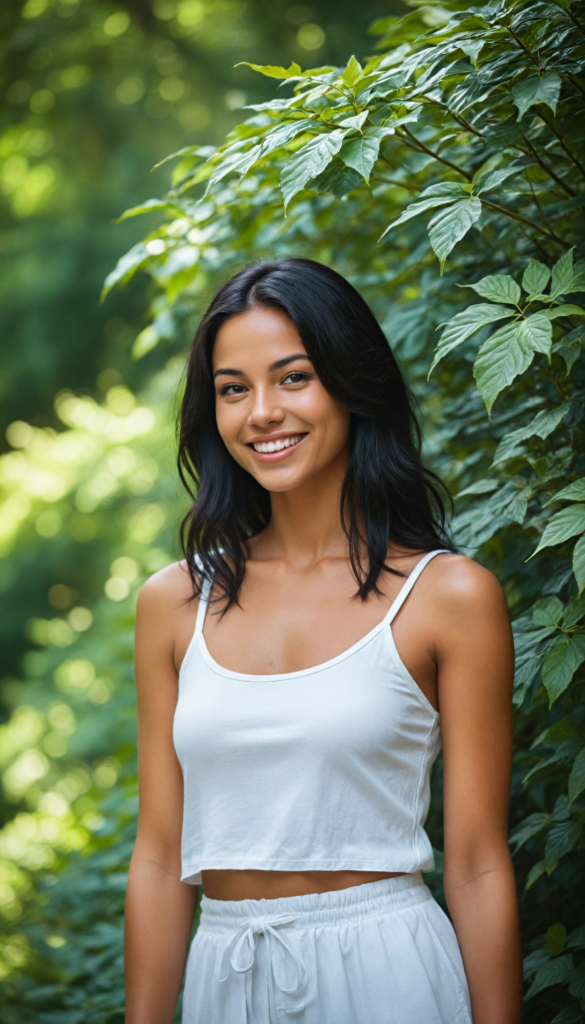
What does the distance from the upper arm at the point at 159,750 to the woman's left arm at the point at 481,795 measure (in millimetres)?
510

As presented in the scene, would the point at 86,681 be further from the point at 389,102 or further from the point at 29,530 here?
the point at 389,102

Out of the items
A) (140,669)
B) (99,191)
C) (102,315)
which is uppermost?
(99,191)

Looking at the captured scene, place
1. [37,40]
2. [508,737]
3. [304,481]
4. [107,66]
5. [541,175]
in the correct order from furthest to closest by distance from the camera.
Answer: [107,66] → [37,40] → [541,175] → [304,481] → [508,737]

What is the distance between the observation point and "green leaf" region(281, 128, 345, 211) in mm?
1373

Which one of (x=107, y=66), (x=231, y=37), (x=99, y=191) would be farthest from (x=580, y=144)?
(x=99, y=191)

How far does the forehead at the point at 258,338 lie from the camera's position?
1.57m

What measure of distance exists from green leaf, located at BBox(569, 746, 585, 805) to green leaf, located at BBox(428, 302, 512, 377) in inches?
25.1

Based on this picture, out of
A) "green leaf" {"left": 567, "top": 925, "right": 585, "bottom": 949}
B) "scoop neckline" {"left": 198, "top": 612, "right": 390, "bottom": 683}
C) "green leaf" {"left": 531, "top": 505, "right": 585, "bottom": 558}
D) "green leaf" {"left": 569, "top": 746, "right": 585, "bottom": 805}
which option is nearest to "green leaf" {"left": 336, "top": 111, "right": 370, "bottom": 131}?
"green leaf" {"left": 531, "top": 505, "right": 585, "bottom": 558}

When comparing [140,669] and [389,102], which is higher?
[389,102]

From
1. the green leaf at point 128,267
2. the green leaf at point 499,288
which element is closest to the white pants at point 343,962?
the green leaf at point 499,288

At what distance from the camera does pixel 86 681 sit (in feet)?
22.6

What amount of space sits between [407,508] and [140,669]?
581mm

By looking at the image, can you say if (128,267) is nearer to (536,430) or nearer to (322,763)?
(536,430)

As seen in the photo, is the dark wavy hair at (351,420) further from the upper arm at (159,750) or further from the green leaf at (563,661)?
the green leaf at (563,661)
